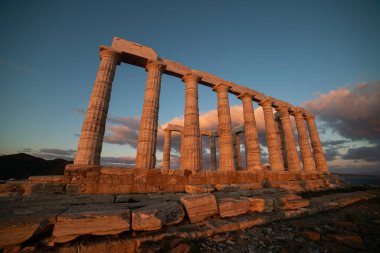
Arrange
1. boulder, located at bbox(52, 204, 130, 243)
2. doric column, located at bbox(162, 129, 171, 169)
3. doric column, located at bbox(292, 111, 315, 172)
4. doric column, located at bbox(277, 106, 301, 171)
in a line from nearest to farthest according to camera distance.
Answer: boulder, located at bbox(52, 204, 130, 243)
doric column, located at bbox(277, 106, 301, 171)
doric column, located at bbox(292, 111, 315, 172)
doric column, located at bbox(162, 129, 171, 169)

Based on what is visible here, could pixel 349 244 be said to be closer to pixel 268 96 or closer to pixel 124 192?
pixel 124 192

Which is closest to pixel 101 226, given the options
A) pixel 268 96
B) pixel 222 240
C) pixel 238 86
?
pixel 222 240

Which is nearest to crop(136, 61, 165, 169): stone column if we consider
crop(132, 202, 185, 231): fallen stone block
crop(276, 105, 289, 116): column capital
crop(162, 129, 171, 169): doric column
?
crop(132, 202, 185, 231): fallen stone block

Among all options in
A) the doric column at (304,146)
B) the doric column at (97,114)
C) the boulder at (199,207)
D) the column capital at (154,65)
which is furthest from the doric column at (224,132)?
the doric column at (304,146)

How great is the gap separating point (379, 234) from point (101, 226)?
6.48 m

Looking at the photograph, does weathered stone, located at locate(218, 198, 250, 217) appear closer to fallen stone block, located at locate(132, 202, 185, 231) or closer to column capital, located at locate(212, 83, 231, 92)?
fallen stone block, located at locate(132, 202, 185, 231)

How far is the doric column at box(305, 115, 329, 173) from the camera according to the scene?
74.0 feet

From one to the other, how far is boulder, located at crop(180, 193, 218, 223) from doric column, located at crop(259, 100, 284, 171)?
1597 centimetres

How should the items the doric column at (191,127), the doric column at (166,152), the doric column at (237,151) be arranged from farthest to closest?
the doric column at (237,151)
the doric column at (166,152)
the doric column at (191,127)

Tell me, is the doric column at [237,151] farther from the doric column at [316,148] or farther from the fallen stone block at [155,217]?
the fallen stone block at [155,217]

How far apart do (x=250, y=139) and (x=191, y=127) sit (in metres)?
7.38

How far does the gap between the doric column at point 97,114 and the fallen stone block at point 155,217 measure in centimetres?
818

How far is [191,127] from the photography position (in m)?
13.9

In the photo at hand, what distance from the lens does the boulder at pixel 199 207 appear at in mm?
4082
